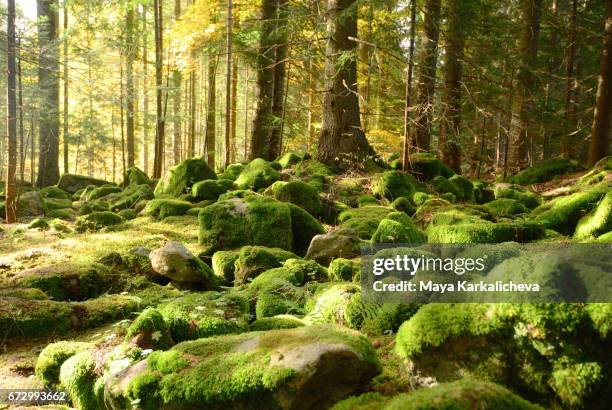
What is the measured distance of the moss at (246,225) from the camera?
6895 mm

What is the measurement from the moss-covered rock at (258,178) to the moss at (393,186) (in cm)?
222

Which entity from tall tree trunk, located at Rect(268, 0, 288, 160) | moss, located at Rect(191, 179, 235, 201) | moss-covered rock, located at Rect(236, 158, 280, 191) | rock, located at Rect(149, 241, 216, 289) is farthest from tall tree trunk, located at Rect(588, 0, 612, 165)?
rock, located at Rect(149, 241, 216, 289)

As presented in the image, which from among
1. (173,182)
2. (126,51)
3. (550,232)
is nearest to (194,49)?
(126,51)

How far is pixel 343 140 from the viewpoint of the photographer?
33.8 ft

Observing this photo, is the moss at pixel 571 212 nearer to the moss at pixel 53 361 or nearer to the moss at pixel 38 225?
the moss at pixel 53 361

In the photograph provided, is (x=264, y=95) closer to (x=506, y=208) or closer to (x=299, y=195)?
(x=299, y=195)

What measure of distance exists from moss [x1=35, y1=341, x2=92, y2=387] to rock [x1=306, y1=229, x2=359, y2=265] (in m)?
2.91

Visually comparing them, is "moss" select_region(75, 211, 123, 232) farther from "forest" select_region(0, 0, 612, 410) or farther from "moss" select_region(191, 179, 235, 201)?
"moss" select_region(191, 179, 235, 201)

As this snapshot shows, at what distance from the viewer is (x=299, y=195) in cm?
835

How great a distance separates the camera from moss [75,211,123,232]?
8.88 m

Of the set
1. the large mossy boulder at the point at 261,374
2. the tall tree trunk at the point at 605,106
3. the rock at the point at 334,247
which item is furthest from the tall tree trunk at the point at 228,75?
the large mossy boulder at the point at 261,374

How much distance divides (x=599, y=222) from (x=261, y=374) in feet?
14.7

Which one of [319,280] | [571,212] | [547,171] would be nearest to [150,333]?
[319,280]

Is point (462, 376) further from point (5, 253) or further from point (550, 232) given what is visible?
point (5, 253)
